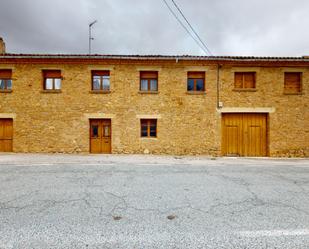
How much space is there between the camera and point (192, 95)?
35.7ft

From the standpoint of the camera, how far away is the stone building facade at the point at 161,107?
1063 cm

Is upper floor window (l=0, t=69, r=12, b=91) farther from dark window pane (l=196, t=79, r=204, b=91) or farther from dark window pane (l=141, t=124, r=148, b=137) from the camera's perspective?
dark window pane (l=196, t=79, r=204, b=91)

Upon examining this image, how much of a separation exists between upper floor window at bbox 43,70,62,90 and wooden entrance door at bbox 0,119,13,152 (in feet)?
10.3

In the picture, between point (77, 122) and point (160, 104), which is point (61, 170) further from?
point (160, 104)

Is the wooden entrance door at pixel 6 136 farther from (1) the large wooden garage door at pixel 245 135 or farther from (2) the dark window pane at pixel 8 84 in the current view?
(1) the large wooden garage door at pixel 245 135

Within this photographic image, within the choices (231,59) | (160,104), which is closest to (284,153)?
(231,59)

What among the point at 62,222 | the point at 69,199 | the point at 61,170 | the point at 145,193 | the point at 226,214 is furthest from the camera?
the point at 61,170

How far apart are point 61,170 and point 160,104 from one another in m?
6.59

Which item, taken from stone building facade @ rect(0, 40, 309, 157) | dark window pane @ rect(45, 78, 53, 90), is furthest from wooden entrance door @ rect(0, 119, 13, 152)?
dark window pane @ rect(45, 78, 53, 90)

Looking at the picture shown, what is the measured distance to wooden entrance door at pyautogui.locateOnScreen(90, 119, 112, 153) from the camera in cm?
1084

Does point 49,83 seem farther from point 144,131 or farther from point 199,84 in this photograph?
point 199,84

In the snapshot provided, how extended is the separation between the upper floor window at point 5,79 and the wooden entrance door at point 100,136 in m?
5.72

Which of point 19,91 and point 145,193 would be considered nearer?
point 145,193

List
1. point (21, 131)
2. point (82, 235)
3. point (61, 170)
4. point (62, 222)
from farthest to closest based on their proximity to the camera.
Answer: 1. point (21, 131)
2. point (61, 170)
3. point (62, 222)
4. point (82, 235)
